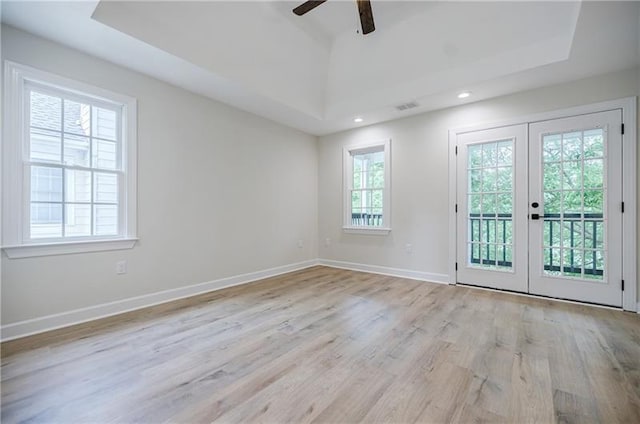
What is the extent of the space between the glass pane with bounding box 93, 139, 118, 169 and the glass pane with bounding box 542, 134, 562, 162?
15.9 ft

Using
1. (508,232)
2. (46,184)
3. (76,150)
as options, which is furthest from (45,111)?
(508,232)

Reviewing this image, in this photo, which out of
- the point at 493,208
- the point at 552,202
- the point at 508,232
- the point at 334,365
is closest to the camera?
the point at 334,365

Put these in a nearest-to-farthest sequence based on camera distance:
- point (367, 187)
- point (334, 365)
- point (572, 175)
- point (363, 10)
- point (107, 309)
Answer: point (334, 365) < point (363, 10) < point (107, 309) < point (572, 175) < point (367, 187)

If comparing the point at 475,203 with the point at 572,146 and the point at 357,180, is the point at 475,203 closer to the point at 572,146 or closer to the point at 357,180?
the point at 572,146

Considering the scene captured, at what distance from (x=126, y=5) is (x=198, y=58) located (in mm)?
668

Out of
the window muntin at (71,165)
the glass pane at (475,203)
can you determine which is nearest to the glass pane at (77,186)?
the window muntin at (71,165)

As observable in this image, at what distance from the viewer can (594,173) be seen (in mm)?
3139

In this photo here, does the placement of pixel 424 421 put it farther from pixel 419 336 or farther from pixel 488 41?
pixel 488 41

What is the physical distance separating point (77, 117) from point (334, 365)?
3.21m

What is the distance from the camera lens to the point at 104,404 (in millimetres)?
1534

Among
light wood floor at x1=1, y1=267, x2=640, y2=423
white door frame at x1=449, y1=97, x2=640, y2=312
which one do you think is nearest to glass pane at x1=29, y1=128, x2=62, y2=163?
light wood floor at x1=1, y1=267, x2=640, y2=423

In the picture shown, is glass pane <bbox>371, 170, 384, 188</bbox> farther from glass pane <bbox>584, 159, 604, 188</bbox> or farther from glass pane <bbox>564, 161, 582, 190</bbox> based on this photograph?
glass pane <bbox>584, 159, 604, 188</bbox>

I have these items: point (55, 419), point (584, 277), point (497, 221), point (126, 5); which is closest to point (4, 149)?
point (126, 5)

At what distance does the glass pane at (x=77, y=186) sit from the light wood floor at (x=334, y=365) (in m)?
1.19
